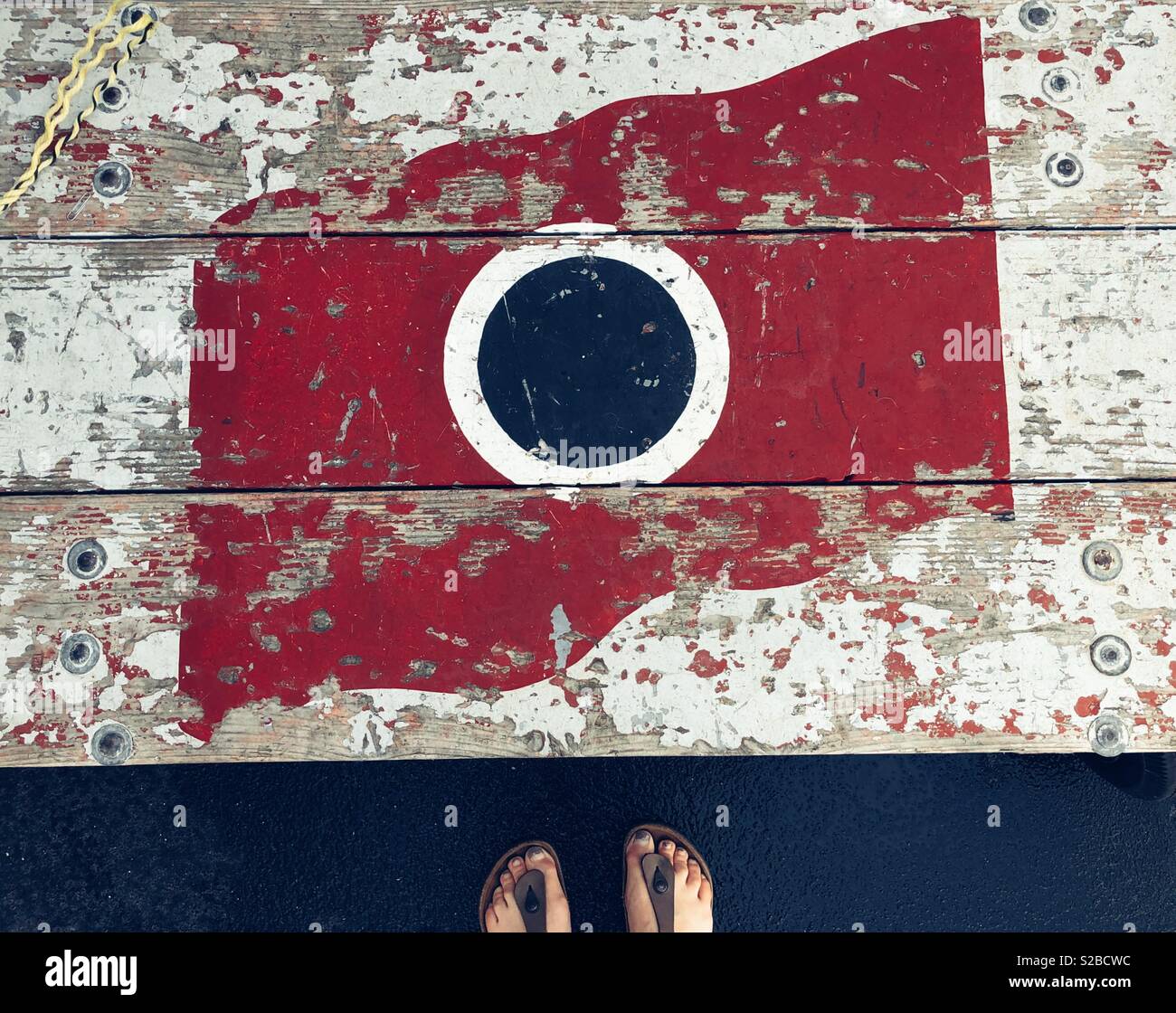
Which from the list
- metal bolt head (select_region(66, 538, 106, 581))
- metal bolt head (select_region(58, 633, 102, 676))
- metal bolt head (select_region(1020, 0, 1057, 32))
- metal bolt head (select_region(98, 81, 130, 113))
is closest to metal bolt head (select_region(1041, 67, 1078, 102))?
metal bolt head (select_region(1020, 0, 1057, 32))

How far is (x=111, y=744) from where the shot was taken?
1.91 m

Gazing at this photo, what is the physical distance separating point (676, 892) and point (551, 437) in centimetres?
138

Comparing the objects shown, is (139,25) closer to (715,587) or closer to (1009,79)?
(715,587)

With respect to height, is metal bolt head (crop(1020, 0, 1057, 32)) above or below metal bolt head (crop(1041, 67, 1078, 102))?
above

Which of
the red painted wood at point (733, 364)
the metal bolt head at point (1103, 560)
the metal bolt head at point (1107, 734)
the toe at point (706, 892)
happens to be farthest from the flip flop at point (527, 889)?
the metal bolt head at point (1103, 560)

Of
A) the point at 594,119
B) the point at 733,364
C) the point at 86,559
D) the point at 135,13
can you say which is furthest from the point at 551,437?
the point at 135,13

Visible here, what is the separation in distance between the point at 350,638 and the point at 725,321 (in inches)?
50.8

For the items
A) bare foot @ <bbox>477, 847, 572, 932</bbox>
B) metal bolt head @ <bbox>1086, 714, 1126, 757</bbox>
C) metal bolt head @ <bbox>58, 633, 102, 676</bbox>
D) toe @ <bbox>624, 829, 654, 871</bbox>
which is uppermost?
metal bolt head @ <bbox>58, 633, 102, 676</bbox>

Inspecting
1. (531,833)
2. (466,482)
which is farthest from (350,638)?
(531,833)

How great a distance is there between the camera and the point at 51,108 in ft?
6.51

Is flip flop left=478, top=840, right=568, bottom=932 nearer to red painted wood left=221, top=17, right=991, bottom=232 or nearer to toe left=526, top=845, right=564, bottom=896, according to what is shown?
toe left=526, top=845, right=564, bottom=896

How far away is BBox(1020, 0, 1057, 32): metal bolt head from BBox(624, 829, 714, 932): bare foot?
2530 mm

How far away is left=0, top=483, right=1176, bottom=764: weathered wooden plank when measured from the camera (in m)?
1.93

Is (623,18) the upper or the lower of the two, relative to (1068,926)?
upper
